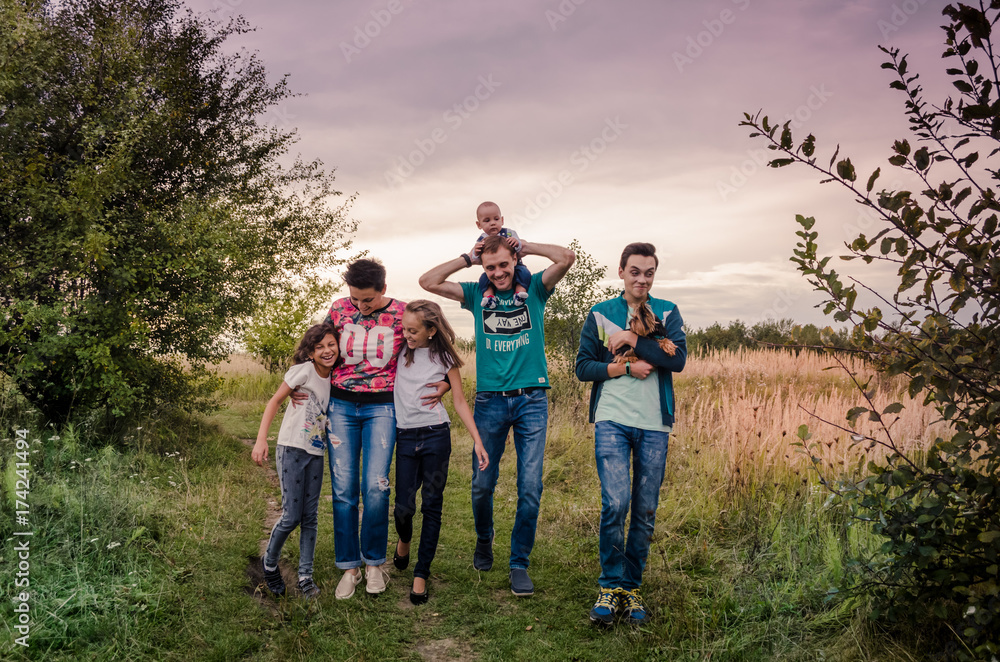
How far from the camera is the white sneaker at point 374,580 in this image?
16.1ft

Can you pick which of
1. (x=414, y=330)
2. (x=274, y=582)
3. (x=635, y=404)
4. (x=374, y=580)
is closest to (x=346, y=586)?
(x=374, y=580)

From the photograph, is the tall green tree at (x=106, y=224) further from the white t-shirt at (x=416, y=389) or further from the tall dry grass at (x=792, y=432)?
the tall dry grass at (x=792, y=432)

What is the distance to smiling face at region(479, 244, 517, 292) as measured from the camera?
4.85 meters

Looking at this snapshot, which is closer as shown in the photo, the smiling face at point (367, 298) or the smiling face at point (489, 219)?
the smiling face at point (367, 298)

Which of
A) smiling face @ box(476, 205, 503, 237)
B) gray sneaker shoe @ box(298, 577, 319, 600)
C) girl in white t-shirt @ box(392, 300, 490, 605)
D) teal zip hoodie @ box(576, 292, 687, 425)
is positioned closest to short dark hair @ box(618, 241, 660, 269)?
teal zip hoodie @ box(576, 292, 687, 425)

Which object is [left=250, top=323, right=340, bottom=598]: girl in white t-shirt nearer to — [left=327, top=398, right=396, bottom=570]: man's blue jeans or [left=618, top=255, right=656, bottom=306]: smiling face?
[left=327, top=398, right=396, bottom=570]: man's blue jeans

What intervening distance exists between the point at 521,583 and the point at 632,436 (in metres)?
1.60


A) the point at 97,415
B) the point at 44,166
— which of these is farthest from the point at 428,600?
the point at 44,166

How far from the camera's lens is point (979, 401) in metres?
3.00

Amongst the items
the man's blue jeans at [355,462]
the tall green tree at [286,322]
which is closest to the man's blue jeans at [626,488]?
the man's blue jeans at [355,462]

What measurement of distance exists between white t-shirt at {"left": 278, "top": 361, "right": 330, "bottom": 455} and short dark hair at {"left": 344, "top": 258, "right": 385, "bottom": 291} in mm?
706

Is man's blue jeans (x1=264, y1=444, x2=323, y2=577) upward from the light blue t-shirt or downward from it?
downward

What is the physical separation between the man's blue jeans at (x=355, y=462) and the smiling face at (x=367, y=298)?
722 mm

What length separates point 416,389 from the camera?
4.81m
